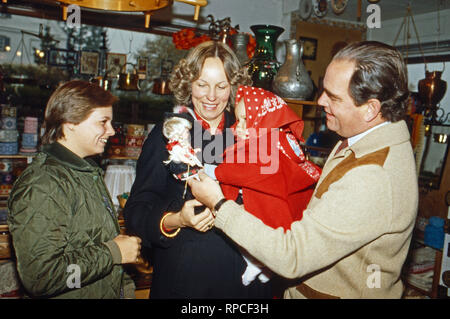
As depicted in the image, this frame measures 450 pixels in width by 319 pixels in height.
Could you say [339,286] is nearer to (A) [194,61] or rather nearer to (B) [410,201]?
(B) [410,201]

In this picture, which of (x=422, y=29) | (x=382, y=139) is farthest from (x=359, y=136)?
(x=422, y=29)

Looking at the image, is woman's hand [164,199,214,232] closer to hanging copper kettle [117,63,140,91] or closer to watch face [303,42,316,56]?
hanging copper kettle [117,63,140,91]

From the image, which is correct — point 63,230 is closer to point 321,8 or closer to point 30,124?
point 30,124

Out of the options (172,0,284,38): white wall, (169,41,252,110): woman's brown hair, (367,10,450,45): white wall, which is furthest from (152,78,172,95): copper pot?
(367,10,450,45): white wall

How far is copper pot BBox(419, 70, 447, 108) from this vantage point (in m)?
3.48

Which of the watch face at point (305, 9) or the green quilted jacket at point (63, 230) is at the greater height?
the watch face at point (305, 9)

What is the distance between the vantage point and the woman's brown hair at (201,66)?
5.96 feet

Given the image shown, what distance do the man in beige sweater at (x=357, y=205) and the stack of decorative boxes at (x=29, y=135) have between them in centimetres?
288

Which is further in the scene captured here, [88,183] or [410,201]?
[88,183]

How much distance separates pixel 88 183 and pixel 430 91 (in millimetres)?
3309

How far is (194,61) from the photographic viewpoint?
71.4 inches

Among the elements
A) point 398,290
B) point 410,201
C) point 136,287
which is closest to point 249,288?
point 398,290

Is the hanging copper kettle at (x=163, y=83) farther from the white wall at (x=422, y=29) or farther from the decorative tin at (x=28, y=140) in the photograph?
the white wall at (x=422, y=29)

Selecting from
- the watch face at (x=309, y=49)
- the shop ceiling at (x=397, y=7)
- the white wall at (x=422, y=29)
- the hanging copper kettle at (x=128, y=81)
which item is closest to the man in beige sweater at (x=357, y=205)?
the hanging copper kettle at (x=128, y=81)
